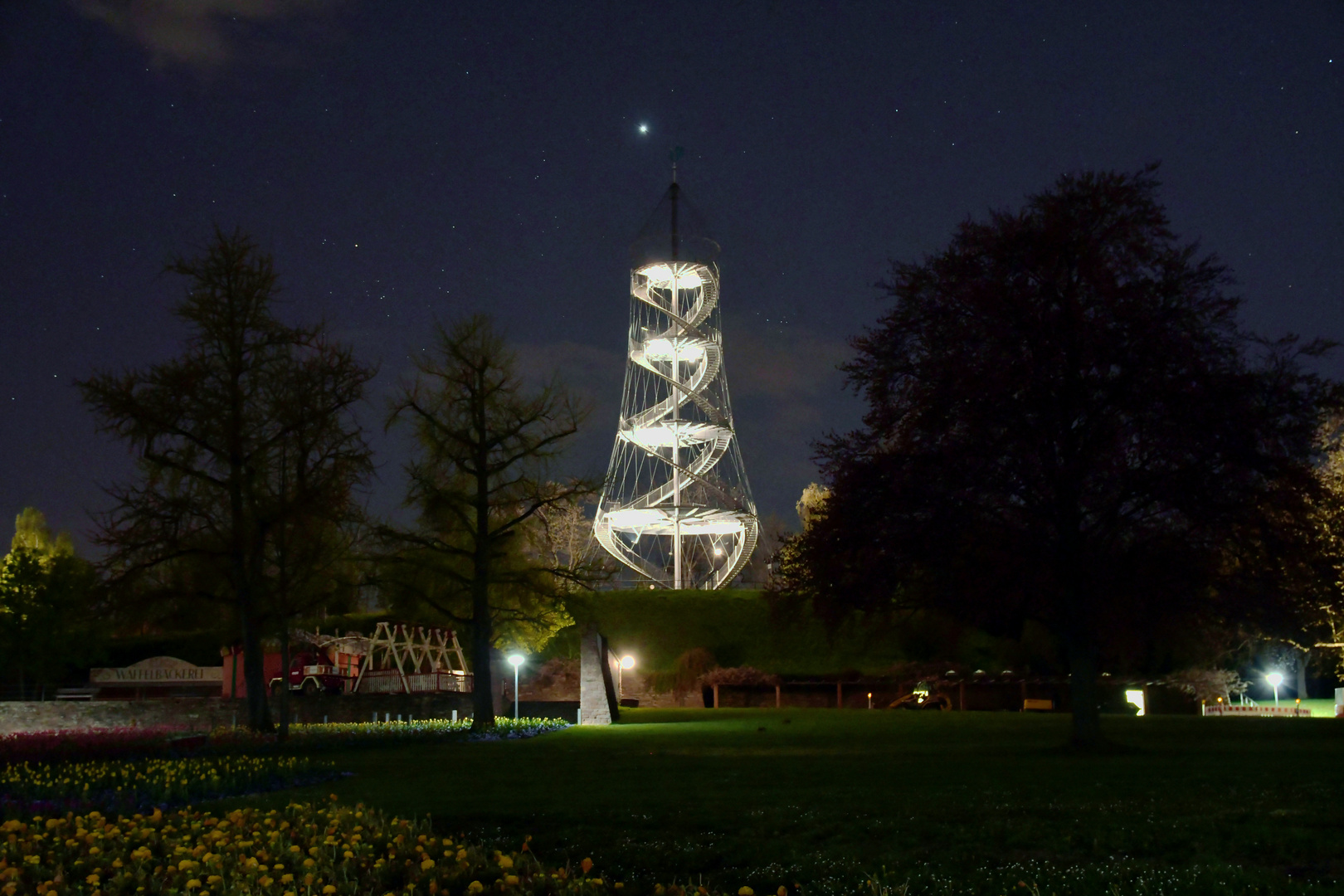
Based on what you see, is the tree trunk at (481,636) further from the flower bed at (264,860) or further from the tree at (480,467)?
the flower bed at (264,860)

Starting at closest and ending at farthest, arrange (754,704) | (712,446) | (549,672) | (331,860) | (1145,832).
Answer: (331,860)
(1145,832)
(754,704)
(549,672)
(712,446)

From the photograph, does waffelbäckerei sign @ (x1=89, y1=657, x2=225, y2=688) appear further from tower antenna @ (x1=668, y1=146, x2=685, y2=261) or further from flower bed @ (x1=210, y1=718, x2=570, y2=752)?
tower antenna @ (x1=668, y1=146, x2=685, y2=261)

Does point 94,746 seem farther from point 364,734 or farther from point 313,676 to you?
point 313,676

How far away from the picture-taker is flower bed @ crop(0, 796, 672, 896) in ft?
25.5

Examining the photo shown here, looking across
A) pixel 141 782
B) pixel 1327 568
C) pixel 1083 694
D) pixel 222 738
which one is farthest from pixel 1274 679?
pixel 141 782

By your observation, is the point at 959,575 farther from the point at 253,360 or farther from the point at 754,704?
the point at 754,704

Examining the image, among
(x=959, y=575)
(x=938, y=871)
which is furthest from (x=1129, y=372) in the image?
(x=938, y=871)

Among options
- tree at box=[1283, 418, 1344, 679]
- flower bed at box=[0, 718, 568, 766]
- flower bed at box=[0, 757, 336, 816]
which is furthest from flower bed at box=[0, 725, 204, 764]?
tree at box=[1283, 418, 1344, 679]

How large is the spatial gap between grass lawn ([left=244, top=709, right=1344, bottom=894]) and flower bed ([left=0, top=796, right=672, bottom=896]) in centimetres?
115

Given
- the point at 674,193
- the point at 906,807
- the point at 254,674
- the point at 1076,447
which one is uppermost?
the point at 674,193

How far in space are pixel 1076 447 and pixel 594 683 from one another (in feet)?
52.7

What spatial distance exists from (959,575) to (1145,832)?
8703mm

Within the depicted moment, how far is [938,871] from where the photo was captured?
8727 millimetres

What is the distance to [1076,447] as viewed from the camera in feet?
62.4
